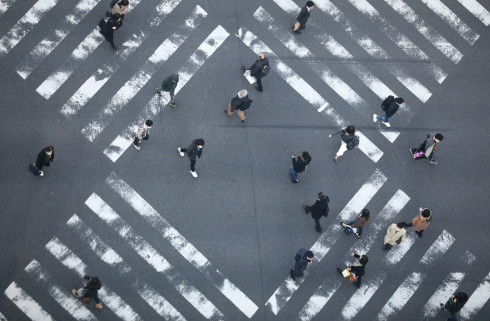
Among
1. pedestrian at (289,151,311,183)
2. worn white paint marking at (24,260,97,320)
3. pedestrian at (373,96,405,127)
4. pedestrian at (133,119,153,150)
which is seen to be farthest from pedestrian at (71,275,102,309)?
pedestrian at (373,96,405,127)

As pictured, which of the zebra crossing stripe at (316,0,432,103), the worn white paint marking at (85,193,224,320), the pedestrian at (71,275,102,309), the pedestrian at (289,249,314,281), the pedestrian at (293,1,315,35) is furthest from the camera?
the zebra crossing stripe at (316,0,432,103)

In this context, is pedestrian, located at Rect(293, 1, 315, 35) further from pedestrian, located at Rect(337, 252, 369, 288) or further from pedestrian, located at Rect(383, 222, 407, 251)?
pedestrian, located at Rect(337, 252, 369, 288)

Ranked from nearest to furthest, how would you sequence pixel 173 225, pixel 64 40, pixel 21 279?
pixel 21 279, pixel 173 225, pixel 64 40

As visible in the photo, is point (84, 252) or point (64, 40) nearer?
point (84, 252)

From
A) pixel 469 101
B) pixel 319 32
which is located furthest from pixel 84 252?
pixel 469 101

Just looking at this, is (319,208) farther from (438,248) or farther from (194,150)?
(438,248)

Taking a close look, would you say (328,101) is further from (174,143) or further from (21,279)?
(21,279)

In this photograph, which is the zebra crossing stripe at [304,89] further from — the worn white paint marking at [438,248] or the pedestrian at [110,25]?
the pedestrian at [110,25]
